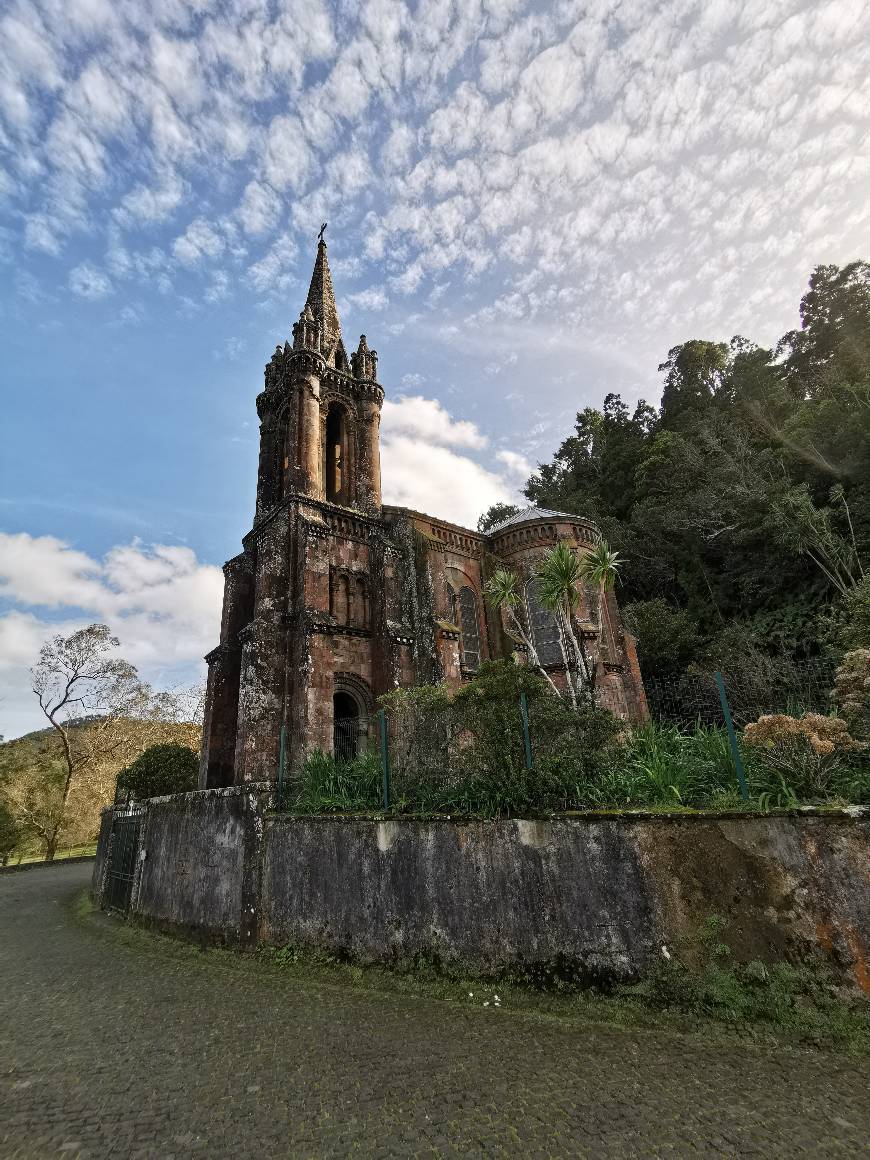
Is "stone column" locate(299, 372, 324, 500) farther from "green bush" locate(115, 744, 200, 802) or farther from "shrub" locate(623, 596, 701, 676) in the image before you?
"shrub" locate(623, 596, 701, 676)

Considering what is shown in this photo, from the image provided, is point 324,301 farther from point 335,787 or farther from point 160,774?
point 335,787

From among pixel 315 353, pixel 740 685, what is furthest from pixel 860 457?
pixel 315 353

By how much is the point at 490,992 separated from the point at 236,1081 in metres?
2.90

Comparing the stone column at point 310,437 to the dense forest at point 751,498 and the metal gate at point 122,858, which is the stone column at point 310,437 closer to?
the metal gate at point 122,858

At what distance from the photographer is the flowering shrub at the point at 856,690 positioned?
23.1ft

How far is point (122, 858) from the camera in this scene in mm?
13195

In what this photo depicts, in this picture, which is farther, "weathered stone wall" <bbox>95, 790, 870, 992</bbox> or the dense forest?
the dense forest

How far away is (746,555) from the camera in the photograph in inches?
1062

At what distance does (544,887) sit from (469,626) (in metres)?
16.5

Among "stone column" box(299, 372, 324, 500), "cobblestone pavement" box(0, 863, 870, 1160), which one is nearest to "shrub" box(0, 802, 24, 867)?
"stone column" box(299, 372, 324, 500)

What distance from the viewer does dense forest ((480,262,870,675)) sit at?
22.9m

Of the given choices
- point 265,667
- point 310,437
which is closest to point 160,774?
point 265,667

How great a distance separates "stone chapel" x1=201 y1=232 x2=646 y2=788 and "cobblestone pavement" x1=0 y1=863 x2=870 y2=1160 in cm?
949

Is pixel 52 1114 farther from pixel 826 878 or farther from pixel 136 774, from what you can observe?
pixel 136 774
